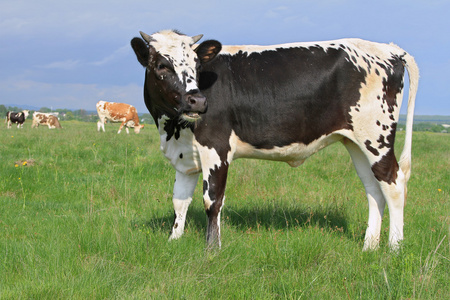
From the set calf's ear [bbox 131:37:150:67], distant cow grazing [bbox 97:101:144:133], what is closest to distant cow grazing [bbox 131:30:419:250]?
calf's ear [bbox 131:37:150:67]

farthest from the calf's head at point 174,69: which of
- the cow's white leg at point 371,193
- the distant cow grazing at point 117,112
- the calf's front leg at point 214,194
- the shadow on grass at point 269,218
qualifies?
the distant cow grazing at point 117,112

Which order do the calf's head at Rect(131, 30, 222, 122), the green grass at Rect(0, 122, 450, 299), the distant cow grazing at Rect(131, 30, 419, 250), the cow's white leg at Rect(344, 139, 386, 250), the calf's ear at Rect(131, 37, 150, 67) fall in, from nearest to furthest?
the green grass at Rect(0, 122, 450, 299)
the calf's head at Rect(131, 30, 222, 122)
the calf's ear at Rect(131, 37, 150, 67)
the distant cow grazing at Rect(131, 30, 419, 250)
the cow's white leg at Rect(344, 139, 386, 250)

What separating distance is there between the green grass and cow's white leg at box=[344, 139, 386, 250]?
0.59 ft

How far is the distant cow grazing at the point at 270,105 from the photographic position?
4316 millimetres

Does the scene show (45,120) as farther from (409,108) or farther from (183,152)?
(409,108)

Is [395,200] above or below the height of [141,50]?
below

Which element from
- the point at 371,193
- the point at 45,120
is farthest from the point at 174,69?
the point at 45,120

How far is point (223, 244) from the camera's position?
14.3 ft

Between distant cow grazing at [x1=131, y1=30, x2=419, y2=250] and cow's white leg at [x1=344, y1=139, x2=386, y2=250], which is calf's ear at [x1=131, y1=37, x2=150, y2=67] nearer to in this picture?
distant cow grazing at [x1=131, y1=30, x2=419, y2=250]

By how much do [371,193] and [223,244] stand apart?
2.07 m

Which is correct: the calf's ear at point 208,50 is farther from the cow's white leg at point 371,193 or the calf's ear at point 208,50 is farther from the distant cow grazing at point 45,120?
the distant cow grazing at point 45,120

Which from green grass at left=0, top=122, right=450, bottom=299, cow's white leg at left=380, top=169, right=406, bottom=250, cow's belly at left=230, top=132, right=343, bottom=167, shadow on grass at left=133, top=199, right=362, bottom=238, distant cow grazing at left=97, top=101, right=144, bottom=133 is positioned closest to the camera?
green grass at left=0, top=122, right=450, bottom=299

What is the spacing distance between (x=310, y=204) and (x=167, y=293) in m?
3.75

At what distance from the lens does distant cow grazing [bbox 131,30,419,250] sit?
4.32 meters
